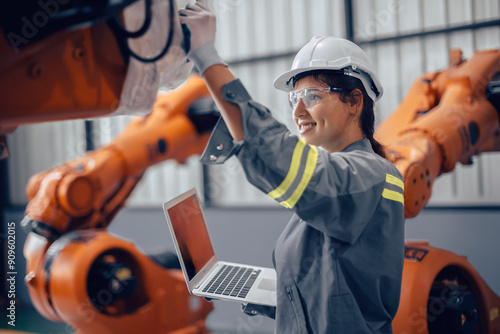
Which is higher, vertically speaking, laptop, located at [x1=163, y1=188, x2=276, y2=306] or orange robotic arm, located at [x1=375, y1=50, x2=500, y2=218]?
orange robotic arm, located at [x1=375, y1=50, x2=500, y2=218]

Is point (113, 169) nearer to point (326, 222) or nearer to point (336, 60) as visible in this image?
point (336, 60)

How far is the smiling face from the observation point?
1.40 metres

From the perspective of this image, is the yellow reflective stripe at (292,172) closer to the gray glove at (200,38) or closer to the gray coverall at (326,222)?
the gray coverall at (326,222)

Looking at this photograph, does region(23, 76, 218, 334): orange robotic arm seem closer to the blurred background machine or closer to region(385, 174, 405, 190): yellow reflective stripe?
the blurred background machine

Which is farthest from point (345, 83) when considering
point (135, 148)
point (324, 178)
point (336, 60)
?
point (135, 148)

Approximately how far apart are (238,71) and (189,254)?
438 cm

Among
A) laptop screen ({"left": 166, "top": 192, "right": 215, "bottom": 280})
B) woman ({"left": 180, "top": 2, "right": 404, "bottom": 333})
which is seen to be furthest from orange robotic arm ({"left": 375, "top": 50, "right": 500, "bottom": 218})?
laptop screen ({"left": 166, "top": 192, "right": 215, "bottom": 280})

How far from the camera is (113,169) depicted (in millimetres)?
3264

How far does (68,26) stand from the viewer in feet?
3.35

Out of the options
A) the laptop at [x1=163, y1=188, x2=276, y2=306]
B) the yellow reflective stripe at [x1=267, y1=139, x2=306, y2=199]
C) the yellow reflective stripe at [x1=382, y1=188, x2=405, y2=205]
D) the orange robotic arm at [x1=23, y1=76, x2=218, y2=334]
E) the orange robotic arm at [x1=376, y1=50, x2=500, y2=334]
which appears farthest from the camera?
the orange robotic arm at [x1=23, y1=76, x2=218, y2=334]

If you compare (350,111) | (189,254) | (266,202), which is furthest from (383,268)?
(266,202)

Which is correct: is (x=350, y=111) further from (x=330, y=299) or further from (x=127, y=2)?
(x=127, y=2)

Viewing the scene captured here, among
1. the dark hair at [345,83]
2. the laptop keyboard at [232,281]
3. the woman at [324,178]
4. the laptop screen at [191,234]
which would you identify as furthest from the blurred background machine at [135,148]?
the laptop keyboard at [232,281]

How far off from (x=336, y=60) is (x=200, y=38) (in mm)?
495
